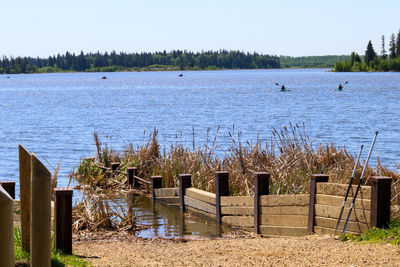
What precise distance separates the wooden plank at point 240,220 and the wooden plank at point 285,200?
2.14 ft

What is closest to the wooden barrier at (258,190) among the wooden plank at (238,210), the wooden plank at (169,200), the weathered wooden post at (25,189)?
the wooden plank at (238,210)

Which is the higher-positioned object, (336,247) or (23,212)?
(23,212)

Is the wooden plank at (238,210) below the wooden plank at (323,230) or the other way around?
below

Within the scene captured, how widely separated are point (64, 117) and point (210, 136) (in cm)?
2425

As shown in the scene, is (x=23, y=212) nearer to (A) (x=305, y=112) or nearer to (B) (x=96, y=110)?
(A) (x=305, y=112)

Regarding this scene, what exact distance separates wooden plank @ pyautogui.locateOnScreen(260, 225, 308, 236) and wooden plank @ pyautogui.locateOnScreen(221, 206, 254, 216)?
59 centimetres

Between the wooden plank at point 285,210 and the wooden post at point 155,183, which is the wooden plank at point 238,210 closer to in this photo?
the wooden plank at point 285,210

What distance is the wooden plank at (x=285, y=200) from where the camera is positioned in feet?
36.2

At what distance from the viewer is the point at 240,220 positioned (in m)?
12.5

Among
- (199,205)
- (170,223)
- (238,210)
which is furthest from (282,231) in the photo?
(170,223)

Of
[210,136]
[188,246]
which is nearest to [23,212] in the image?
[188,246]

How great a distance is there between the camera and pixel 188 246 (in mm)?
10070

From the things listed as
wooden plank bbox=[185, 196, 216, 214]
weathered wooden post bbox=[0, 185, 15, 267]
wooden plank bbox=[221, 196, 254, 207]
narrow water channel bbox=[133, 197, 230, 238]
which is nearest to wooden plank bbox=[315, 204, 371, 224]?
wooden plank bbox=[221, 196, 254, 207]

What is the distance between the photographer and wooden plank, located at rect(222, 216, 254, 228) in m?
12.2
